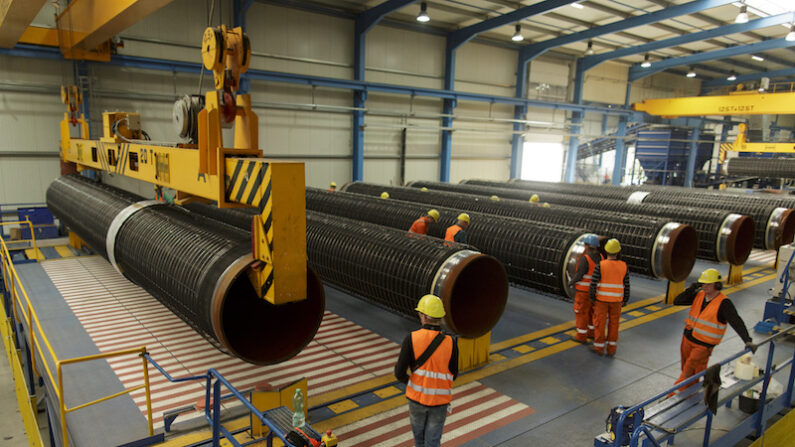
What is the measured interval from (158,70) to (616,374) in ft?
46.6

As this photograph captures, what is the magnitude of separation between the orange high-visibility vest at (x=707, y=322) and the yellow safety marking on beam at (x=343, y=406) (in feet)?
11.9

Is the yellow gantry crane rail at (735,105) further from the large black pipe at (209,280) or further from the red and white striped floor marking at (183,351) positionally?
the large black pipe at (209,280)

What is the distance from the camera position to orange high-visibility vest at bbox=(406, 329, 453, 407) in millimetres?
3719

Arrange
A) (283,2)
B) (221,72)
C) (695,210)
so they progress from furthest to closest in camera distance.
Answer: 1. (283,2)
2. (695,210)
3. (221,72)

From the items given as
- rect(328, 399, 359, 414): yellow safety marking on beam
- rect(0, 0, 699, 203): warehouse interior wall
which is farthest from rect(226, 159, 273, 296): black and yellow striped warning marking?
rect(0, 0, 699, 203): warehouse interior wall

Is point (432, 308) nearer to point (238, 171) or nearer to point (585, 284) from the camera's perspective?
point (238, 171)

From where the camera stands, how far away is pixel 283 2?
16.4 meters

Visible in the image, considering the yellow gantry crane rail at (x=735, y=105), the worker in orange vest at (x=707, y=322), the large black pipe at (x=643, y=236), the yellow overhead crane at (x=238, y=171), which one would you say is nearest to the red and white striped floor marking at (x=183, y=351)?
the yellow overhead crane at (x=238, y=171)

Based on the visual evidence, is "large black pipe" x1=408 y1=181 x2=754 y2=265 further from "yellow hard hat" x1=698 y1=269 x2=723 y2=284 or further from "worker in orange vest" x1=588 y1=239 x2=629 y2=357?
"yellow hard hat" x1=698 y1=269 x2=723 y2=284

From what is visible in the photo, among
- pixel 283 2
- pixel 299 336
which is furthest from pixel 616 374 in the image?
pixel 283 2

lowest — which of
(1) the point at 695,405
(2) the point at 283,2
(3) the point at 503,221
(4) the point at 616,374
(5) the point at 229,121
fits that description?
(4) the point at 616,374

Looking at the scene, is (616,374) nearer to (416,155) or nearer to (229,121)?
(229,121)

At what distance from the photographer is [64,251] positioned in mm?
11172

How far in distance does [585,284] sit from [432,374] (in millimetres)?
3891
